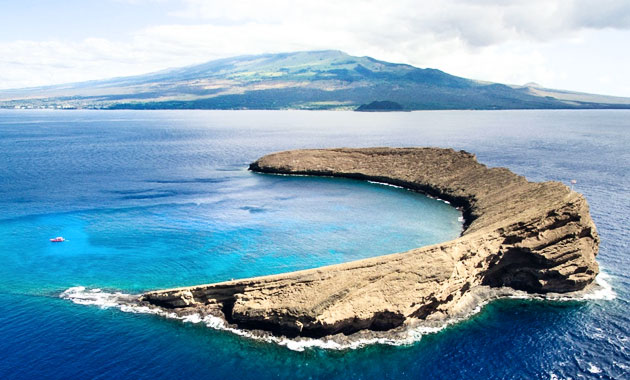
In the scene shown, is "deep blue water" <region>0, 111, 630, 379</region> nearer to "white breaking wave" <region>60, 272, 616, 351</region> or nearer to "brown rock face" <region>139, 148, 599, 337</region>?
"white breaking wave" <region>60, 272, 616, 351</region>

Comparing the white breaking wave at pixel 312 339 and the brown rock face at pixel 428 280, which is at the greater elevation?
the brown rock face at pixel 428 280

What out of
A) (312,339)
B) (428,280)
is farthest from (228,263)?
(428,280)

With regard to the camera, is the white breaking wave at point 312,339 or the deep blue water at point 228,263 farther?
the white breaking wave at point 312,339

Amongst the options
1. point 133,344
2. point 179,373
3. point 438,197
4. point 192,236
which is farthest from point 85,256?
point 438,197

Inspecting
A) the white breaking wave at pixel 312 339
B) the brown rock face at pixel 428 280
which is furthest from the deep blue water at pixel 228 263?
the brown rock face at pixel 428 280

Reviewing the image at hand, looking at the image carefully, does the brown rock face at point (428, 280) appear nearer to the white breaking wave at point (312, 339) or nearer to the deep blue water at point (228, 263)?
the white breaking wave at point (312, 339)

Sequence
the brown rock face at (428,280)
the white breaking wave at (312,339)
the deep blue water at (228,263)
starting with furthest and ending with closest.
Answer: the brown rock face at (428,280)
the white breaking wave at (312,339)
the deep blue water at (228,263)
